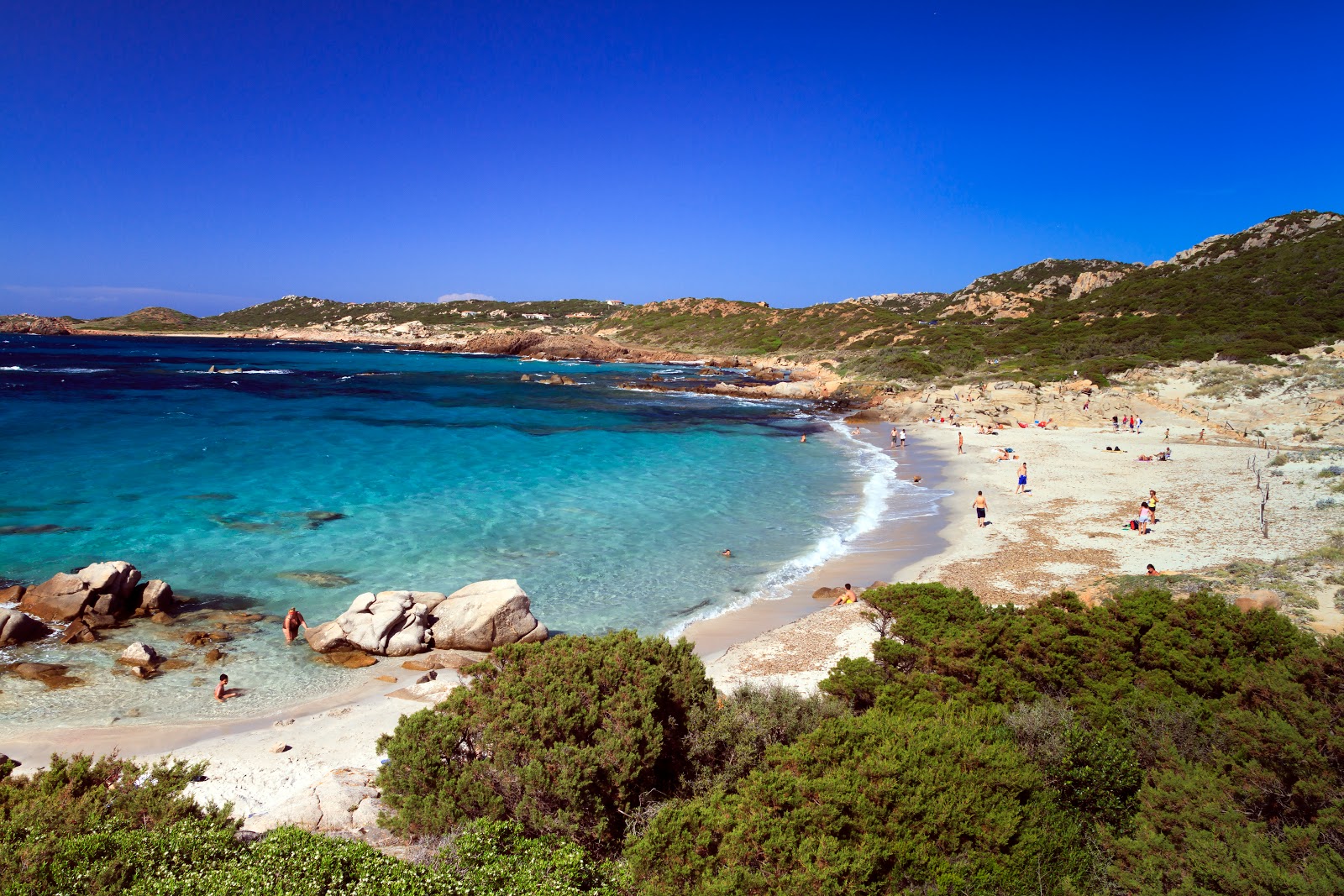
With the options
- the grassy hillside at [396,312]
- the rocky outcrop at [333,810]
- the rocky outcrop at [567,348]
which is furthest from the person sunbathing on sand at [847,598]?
the grassy hillside at [396,312]

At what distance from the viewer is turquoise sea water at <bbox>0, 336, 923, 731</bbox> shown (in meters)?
16.0

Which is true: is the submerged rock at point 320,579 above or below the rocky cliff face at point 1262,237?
below

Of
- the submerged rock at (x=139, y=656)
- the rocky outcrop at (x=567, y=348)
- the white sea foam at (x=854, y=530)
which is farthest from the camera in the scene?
the rocky outcrop at (x=567, y=348)

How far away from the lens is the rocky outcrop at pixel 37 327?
13512cm

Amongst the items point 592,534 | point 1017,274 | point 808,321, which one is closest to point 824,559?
point 592,534

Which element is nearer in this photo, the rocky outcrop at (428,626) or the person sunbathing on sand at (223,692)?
the person sunbathing on sand at (223,692)

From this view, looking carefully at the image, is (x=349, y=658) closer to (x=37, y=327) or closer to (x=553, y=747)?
(x=553, y=747)

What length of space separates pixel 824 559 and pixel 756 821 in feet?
43.1

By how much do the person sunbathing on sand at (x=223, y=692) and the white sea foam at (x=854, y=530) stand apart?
7375mm

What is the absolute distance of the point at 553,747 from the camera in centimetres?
604

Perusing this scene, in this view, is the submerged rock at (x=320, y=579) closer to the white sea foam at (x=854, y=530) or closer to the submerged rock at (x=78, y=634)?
the submerged rock at (x=78, y=634)

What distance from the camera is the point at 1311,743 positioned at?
5207mm

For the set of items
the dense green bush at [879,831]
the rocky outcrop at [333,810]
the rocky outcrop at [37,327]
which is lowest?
the rocky outcrop at [333,810]

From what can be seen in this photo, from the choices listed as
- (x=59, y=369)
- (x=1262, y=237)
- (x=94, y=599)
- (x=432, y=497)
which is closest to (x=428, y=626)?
(x=94, y=599)
